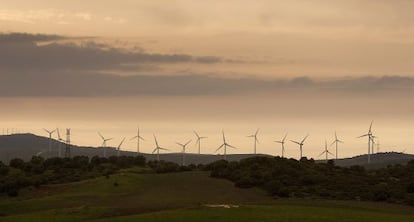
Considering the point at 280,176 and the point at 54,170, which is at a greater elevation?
the point at 54,170

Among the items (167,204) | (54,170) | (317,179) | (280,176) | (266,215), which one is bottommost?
(266,215)

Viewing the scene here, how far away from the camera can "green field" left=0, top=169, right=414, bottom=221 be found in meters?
107

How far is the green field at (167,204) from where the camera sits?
107 meters

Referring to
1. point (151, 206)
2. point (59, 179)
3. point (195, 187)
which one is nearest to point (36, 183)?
point (59, 179)

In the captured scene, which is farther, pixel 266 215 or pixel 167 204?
pixel 167 204

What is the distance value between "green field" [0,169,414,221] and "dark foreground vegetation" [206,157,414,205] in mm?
3115

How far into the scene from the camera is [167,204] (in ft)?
417

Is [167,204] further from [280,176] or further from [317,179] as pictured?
[317,179]

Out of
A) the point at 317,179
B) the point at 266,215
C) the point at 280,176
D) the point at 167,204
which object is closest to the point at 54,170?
the point at 280,176

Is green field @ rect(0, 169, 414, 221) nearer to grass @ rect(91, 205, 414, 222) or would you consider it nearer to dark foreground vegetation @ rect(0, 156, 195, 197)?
grass @ rect(91, 205, 414, 222)

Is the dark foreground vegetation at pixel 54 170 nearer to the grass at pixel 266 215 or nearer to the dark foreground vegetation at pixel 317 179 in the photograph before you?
the dark foreground vegetation at pixel 317 179

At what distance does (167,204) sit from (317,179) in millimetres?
32635

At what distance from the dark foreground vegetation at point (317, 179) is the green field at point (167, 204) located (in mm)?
3115

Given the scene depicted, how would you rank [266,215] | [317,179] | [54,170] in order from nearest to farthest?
[266,215]
[317,179]
[54,170]
